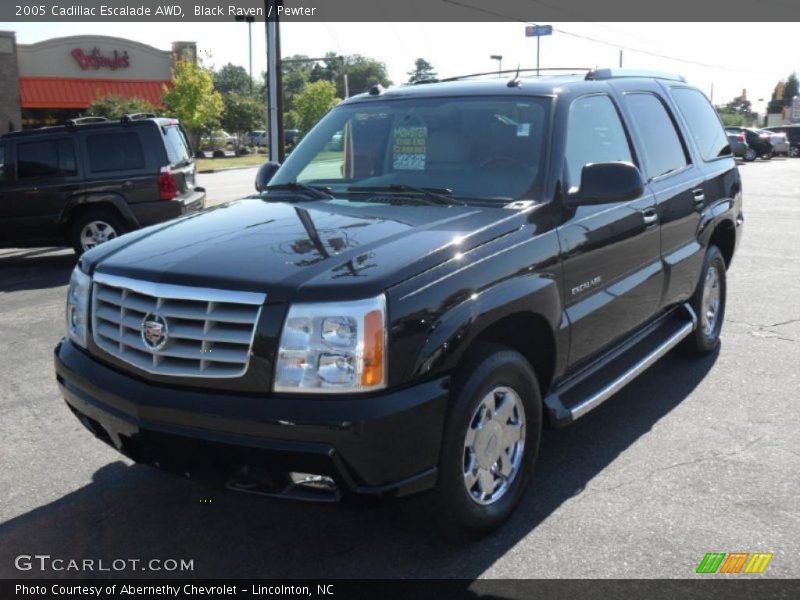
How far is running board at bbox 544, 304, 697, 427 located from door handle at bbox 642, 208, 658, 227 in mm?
676

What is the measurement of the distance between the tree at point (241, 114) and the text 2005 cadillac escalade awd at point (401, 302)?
5702cm

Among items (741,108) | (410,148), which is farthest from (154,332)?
(741,108)

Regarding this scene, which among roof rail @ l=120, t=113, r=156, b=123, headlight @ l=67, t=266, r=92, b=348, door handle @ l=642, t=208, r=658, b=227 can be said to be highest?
roof rail @ l=120, t=113, r=156, b=123

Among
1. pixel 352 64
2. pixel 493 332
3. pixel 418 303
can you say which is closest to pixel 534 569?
pixel 493 332

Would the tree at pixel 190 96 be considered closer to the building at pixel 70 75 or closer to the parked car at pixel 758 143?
the building at pixel 70 75

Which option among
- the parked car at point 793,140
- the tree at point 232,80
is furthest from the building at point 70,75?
the tree at point 232,80

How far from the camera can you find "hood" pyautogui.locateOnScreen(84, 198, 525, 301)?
9.88 ft

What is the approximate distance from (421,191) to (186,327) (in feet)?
5.07

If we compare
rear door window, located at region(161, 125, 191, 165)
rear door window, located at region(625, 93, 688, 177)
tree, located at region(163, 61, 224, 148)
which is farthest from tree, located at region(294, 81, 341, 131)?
rear door window, located at region(625, 93, 688, 177)

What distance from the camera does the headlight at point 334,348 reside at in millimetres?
2889

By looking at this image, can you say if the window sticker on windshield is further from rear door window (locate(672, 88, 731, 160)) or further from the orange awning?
the orange awning

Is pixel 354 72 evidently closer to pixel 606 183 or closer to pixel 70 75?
pixel 70 75

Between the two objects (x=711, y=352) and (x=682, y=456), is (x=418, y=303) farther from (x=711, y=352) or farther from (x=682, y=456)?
(x=711, y=352)

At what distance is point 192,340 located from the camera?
10.1ft
